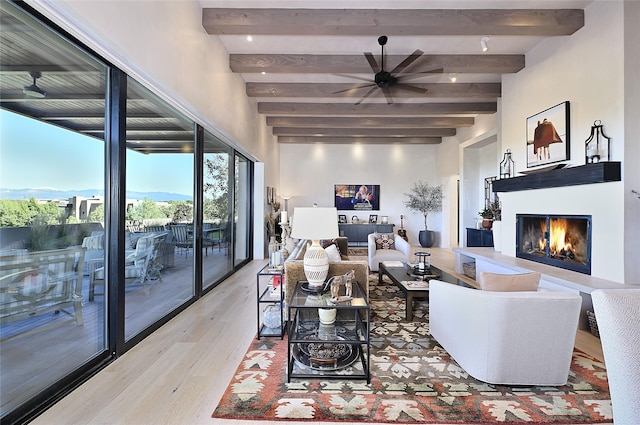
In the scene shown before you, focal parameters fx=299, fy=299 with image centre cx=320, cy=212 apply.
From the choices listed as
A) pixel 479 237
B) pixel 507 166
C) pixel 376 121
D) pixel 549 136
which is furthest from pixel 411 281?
pixel 376 121

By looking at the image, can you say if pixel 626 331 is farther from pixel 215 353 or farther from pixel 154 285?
pixel 154 285

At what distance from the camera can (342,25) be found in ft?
11.8

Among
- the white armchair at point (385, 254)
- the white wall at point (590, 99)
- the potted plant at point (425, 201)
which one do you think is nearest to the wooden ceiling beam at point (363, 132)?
the potted plant at point (425, 201)

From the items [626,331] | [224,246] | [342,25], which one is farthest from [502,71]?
[224,246]

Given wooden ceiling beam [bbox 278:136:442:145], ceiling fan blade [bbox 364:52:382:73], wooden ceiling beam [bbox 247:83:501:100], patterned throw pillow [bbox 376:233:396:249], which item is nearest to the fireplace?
patterned throw pillow [bbox 376:233:396:249]

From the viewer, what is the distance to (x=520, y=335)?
2.06m

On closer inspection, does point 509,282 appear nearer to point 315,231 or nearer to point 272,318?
point 315,231

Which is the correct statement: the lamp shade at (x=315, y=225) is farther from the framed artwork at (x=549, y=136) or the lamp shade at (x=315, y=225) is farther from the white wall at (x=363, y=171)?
the white wall at (x=363, y=171)

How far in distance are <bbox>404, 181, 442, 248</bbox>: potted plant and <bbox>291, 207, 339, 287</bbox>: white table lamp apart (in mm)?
7815

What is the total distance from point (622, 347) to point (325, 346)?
1.86 m

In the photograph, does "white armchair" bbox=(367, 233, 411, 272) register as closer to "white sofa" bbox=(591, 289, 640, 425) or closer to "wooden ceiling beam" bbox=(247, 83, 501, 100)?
"wooden ceiling beam" bbox=(247, 83, 501, 100)

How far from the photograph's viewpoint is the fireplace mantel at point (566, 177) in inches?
124

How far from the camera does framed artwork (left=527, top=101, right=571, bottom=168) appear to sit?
390cm

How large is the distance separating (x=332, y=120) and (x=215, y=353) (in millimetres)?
6203
